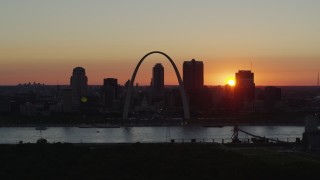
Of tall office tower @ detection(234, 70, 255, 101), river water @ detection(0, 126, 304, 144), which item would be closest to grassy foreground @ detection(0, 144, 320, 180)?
river water @ detection(0, 126, 304, 144)

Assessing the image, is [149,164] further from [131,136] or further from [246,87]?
[246,87]

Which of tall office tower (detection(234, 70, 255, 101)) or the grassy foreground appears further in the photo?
tall office tower (detection(234, 70, 255, 101))

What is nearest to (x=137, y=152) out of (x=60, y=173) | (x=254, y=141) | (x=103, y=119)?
(x=60, y=173)

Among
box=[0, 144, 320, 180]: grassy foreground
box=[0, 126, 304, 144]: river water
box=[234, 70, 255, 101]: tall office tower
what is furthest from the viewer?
box=[234, 70, 255, 101]: tall office tower

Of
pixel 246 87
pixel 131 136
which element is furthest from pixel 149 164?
pixel 246 87

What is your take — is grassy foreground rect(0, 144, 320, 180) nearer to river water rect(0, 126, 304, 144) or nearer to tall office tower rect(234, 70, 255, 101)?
river water rect(0, 126, 304, 144)

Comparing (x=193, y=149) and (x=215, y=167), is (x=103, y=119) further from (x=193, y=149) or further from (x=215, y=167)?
(x=215, y=167)

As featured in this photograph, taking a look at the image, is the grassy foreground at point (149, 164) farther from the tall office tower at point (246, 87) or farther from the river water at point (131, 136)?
the tall office tower at point (246, 87)

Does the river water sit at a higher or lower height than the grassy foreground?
higher
